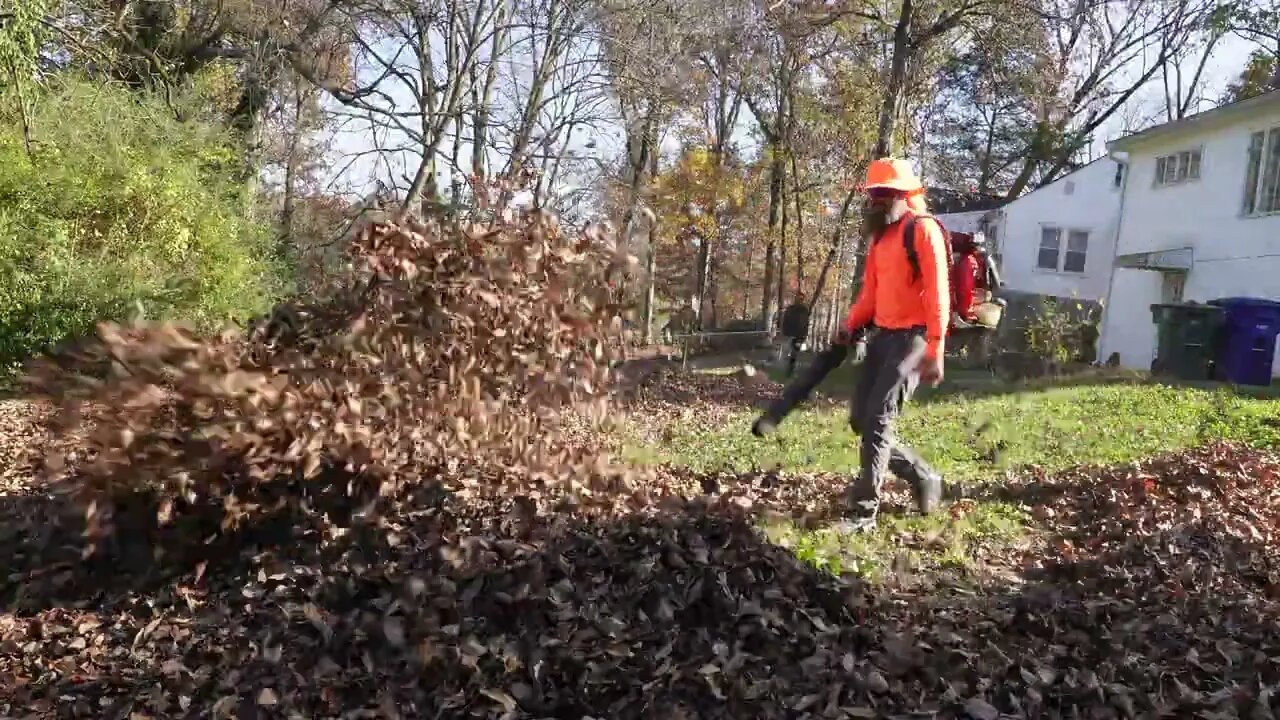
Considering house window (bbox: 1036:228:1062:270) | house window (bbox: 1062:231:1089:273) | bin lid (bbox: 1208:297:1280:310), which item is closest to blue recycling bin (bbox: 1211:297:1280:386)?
bin lid (bbox: 1208:297:1280:310)

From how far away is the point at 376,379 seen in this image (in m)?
3.95

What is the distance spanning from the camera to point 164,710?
10.2ft

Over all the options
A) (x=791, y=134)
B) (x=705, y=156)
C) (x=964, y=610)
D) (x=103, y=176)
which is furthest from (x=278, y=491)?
(x=705, y=156)

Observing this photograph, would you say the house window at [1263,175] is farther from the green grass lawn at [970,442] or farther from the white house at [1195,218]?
the green grass lawn at [970,442]

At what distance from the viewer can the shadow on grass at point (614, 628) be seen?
302 centimetres

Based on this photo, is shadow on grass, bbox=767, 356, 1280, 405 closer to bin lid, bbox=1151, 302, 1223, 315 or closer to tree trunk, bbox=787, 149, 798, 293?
bin lid, bbox=1151, 302, 1223, 315

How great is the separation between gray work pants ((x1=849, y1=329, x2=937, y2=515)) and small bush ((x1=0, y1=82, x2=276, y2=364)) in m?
9.34

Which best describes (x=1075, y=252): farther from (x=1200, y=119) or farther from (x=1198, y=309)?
(x=1198, y=309)

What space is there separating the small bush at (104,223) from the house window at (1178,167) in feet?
51.4

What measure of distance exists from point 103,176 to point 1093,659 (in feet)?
42.2

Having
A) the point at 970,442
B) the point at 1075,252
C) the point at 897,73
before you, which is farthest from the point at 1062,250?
the point at 970,442

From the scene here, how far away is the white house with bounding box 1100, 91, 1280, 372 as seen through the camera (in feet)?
46.3

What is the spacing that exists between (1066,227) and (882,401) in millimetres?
22823

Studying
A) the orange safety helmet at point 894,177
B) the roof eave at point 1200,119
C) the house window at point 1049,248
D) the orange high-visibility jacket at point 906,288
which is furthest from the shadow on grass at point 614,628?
the house window at point 1049,248
